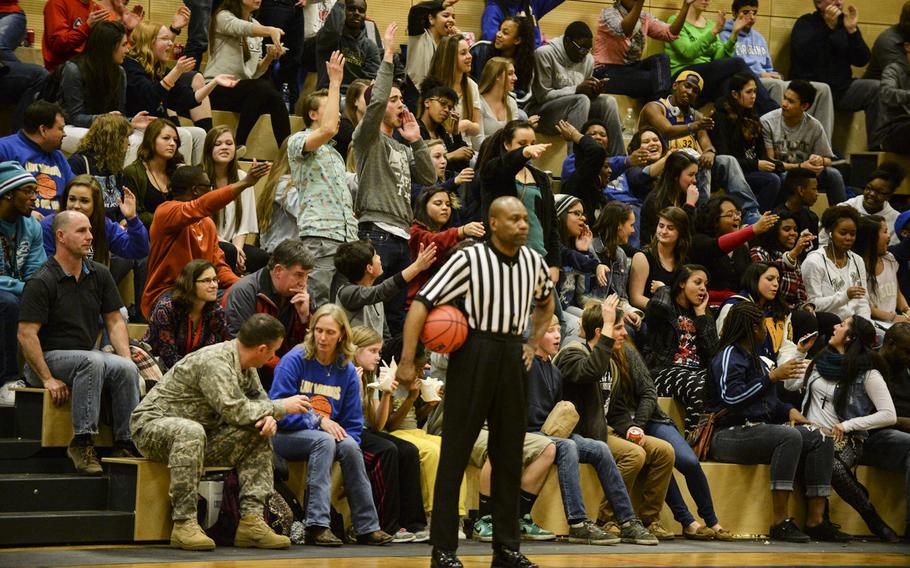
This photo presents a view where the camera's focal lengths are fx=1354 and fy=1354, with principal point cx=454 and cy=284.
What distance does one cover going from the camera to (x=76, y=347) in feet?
23.9

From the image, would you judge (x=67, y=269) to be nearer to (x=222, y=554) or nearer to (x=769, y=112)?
(x=222, y=554)

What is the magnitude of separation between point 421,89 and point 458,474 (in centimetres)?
501

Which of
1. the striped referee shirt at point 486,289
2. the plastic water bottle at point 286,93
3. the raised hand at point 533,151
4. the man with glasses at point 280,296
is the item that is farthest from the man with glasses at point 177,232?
the plastic water bottle at point 286,93

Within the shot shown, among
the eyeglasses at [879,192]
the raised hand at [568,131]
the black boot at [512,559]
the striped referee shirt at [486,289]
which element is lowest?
the black boot at [512,559]

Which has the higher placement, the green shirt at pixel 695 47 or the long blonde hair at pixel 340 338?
the green shirt at pixel 695 47

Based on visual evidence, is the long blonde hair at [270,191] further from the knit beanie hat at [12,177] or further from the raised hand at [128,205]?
the knit beanie hat at [12,177]

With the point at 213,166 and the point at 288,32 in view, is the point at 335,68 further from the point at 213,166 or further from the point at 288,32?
the point at 288,32

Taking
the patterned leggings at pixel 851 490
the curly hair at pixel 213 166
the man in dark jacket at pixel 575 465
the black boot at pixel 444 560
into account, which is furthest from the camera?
the curly hair at pixel 213 166

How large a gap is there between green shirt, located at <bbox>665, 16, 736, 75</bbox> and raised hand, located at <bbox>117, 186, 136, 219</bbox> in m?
6.58

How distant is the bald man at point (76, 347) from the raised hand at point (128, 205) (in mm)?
914

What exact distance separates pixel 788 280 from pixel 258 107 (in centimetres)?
429

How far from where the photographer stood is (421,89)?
10.6 m

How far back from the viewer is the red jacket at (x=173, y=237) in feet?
26.3

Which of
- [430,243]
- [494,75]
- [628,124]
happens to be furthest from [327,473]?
[628,124]
